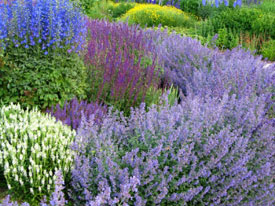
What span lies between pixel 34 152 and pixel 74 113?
93 cm

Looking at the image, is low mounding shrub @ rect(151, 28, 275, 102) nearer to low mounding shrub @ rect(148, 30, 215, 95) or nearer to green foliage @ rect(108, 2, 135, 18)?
low mounding shrub @ rect(148, 30, 215, 95)

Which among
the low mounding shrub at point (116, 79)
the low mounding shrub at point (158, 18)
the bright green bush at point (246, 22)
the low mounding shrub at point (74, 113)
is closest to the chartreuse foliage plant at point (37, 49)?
the low mounding shrub at point (74, 113)

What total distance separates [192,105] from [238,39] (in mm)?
5059

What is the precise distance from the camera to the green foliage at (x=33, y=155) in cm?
249

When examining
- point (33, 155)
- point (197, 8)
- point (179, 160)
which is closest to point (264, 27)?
point (197, 8)

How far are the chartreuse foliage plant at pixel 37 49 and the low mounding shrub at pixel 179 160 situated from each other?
892mm

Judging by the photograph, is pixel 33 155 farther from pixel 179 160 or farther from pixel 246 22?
pixel 246 22

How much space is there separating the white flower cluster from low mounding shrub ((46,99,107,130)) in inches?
14.8

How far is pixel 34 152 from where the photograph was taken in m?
2.51

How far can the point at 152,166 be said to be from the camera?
239 centimetres

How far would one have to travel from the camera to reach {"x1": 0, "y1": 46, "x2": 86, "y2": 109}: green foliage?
3520 mm

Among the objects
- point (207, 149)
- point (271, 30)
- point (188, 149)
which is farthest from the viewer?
point (271, 30)

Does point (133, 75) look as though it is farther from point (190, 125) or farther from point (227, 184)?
point (227, 184)

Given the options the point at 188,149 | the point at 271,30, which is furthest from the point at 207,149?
the point at 271,30
